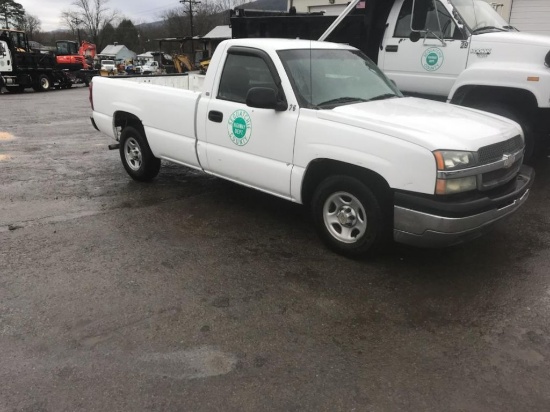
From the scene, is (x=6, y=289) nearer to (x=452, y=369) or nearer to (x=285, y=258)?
(x=285, y=258)

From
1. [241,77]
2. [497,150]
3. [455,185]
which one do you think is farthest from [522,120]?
[241,77]

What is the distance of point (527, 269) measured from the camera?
4223 millimetres

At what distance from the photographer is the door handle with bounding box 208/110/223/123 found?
5047 mm

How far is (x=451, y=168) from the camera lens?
140 inches

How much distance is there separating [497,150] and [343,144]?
49.4 inches

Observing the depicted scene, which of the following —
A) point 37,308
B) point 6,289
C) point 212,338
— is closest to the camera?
point 212,338

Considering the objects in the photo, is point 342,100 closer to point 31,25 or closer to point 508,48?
point 508,48

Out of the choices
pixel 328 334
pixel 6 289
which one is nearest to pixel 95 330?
pixel 6 289

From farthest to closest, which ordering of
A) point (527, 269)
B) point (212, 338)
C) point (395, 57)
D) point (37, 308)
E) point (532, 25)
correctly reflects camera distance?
point (532, 25) → point (395, 57) → point (527, 269) → point (37, 308) → point (212, 338)

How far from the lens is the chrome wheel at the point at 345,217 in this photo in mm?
4172

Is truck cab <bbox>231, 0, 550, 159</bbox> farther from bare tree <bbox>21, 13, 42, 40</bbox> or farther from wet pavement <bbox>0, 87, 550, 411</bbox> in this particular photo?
bare tree <bbox>21, 13, 42, 40</bbox>

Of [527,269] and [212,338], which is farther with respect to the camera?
[527,269]

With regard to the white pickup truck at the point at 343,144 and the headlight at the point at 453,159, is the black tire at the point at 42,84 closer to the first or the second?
the white pickup truck at the point at 343,144

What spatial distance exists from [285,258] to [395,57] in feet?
14.7
